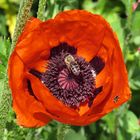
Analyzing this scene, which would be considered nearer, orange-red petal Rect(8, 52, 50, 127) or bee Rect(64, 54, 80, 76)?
orange-red petal Rect(8, 52, 50, 127)

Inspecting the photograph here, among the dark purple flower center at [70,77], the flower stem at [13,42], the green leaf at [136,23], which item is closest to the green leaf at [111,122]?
the green leaf at [136,23]

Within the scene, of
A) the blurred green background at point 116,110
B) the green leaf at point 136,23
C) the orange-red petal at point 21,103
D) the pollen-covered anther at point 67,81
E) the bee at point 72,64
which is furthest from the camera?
the green leaf at point 136,23

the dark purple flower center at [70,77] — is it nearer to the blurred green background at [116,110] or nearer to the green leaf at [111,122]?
the blurred green background at [116,110]

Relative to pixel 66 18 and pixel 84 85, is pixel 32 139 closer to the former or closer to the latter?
pixel 84 85

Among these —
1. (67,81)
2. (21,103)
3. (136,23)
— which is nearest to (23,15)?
(21,103)

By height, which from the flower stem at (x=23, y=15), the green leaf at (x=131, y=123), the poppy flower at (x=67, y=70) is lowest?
the green leaf at (x=131, y=123)

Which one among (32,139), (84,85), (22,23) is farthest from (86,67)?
(22,23)

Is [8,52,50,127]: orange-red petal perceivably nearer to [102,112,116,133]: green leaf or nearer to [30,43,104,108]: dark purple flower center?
[30,43,104,108]: dark purple flower center

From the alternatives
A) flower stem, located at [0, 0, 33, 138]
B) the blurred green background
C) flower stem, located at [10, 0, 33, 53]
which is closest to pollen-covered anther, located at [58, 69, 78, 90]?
the blurred green background
